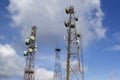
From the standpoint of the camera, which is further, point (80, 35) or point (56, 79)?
point (56, 79)

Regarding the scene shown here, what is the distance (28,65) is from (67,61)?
63371mm

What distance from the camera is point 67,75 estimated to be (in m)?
67.9

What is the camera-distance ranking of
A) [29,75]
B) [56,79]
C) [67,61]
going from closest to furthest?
[67,61]
[29,75]
[56,79]

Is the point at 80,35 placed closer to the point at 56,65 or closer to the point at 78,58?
the point at 78,58

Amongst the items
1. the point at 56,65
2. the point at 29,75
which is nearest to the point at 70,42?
the point at 29,75

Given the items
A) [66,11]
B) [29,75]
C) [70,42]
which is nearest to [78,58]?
[70,42]

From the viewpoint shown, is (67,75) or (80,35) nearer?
(67,75)

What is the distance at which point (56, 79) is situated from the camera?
14575 cm

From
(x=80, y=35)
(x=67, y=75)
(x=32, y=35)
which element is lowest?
(x=67, y=75)

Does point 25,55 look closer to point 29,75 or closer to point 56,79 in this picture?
point 29,75

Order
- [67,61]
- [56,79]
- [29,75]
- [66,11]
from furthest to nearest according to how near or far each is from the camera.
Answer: [56,79] → [29,75] → [66,11] → [67,61]

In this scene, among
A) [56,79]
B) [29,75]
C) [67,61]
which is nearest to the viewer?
[67,61]

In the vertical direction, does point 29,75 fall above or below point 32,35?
below

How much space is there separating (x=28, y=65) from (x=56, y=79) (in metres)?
23.5
